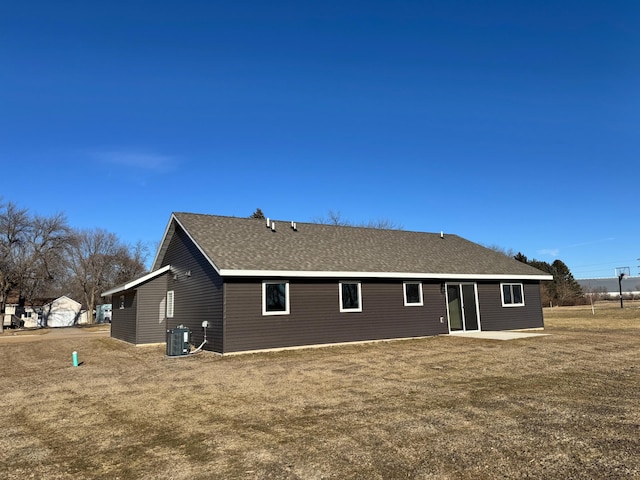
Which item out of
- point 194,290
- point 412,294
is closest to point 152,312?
point 194,290

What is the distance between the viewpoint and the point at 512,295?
21266 mm

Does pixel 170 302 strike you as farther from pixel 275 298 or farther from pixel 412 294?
pixel 412 294

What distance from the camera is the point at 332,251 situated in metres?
18.4

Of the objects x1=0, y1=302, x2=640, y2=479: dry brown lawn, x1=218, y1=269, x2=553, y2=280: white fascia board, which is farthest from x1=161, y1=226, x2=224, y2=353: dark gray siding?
x1=0, y1=302, x2=640, y2=479: dry brown lawn

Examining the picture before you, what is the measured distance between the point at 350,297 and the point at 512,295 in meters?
9.40

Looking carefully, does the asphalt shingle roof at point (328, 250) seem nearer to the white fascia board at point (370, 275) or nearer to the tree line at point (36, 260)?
the white fascia board at point (370, 275)

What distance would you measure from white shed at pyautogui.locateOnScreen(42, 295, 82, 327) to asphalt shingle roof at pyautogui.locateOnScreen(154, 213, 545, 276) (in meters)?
43.1

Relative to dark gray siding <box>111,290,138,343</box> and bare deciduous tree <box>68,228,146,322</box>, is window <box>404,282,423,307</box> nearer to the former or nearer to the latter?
dark gray siding <box>111,290,138,343</box>

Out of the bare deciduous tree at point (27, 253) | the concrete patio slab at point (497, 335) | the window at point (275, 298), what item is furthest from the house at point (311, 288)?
the bare deciduous tree at point (27, 253)

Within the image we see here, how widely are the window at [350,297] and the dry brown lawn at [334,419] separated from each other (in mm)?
4774

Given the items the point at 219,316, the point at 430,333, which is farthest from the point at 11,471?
the point at 430,333

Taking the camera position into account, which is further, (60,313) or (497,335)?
(60,313)

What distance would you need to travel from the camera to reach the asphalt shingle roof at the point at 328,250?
1570 cm

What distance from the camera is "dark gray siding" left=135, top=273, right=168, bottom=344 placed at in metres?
19.1
